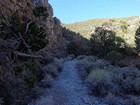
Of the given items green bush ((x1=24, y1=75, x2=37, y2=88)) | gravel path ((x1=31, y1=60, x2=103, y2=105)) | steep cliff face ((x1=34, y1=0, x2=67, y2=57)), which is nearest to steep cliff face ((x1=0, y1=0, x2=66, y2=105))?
green bush ((x1=24, y1=75, x2=37, y2=88))

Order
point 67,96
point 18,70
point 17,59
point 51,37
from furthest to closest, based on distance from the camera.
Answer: point 51,37 < point 17,59 < point 18,70 < point 67,96

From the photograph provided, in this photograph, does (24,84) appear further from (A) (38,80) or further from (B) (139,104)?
(B) (139,104)

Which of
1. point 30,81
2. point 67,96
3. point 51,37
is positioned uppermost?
point 30,81

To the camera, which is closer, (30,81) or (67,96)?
(30,81)

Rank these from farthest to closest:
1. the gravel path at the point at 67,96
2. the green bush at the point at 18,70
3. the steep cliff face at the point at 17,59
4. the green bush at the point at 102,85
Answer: the green bush at the point at 18,70
the green bush at the point at 102,85
the gravel path at the point at 67,96
the steep cliff face at the point at 17,59

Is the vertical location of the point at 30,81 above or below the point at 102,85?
above

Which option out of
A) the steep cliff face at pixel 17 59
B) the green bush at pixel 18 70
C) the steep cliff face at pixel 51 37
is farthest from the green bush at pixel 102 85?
the steep cliff face at pixel 51 37

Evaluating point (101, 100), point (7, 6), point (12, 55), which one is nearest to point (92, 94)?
point (101, 100)

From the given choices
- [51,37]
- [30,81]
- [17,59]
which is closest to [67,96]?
[30,81]

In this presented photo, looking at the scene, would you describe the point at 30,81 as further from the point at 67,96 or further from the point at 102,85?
the point at 102,85

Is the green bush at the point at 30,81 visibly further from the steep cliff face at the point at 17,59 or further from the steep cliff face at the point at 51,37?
the steep cliff face at the point at 51,37

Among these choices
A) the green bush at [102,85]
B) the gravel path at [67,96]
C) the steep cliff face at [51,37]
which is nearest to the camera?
the gravel path at [67,96]

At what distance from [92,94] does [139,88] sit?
2.80 meters

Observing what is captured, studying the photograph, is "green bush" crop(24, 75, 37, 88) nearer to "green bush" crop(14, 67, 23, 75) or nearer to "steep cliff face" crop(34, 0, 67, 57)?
"green bush" crop(14, 67, 23, 75)
